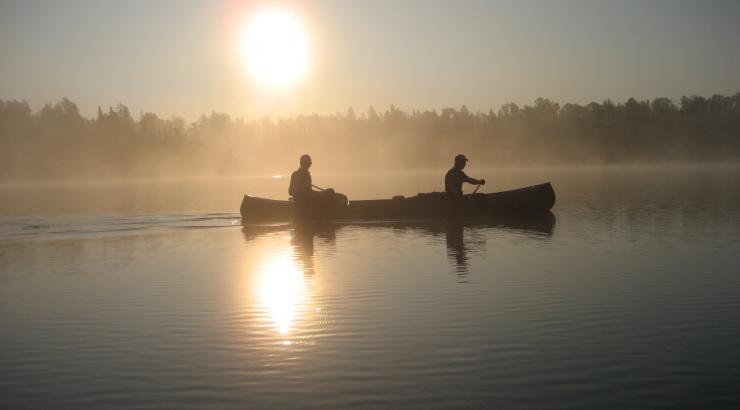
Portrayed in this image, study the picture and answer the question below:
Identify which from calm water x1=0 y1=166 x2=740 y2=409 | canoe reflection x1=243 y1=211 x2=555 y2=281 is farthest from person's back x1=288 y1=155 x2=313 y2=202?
calm water x1=0 y1=166 x2=740 y2=409

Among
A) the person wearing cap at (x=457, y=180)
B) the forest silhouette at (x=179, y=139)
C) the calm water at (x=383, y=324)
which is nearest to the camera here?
the calm water at (x=383, y=324)

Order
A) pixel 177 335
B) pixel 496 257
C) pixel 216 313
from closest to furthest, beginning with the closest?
pixel 177 335
pixel 216 313
pixel 496 257

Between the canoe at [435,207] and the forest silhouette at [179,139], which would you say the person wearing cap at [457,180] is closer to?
the canoe at [435,207]

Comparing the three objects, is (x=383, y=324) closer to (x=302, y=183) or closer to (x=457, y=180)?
(x=302, y=183)

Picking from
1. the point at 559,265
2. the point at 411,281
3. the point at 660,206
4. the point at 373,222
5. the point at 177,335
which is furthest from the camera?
the point at 660,206

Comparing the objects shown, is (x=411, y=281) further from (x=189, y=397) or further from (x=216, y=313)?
(x=189, y=397)

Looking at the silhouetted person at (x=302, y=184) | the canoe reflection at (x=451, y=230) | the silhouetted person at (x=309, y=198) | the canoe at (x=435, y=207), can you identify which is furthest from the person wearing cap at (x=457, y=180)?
the silhouetted person at (x=302, y=184)

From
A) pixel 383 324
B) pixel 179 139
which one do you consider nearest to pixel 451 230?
pixel 383 324

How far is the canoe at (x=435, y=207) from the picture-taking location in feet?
94.3

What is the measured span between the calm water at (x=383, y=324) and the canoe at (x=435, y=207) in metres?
5.87

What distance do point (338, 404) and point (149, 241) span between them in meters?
18.3

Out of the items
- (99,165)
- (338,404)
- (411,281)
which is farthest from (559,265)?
(99,165)

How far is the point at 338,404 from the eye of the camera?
8164 mm

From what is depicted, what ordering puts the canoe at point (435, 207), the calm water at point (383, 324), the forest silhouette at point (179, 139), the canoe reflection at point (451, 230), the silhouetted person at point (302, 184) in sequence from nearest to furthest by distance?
1. the calm water at point (383, 324)
2. the canoe reflection at point (451, 230)
3. the silhouetted person at point (302, 184)
4. the canoe at point (435, 207)
5. the forest silhouette at point (179, 139)
